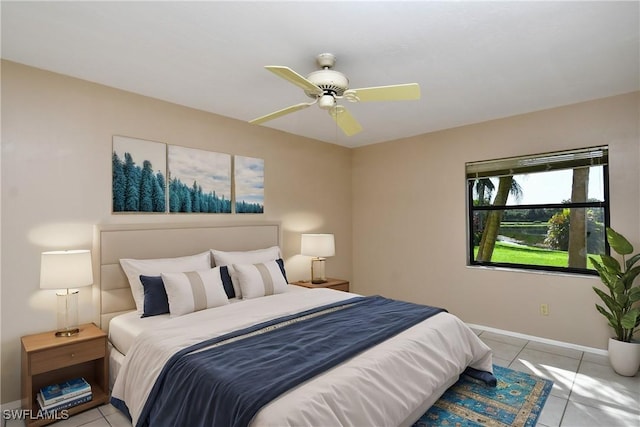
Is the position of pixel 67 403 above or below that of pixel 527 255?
below

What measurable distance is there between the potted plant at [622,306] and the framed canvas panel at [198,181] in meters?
3.74

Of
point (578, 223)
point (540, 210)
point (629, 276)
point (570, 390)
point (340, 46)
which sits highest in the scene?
point (340, 46)

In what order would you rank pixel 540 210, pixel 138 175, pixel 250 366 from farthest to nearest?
pixel 540 210, pixel 138 175, pixel 250 366

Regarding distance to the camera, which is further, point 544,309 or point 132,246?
point 544,309

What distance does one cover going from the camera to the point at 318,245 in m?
4.28

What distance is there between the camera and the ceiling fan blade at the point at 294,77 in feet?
5.98

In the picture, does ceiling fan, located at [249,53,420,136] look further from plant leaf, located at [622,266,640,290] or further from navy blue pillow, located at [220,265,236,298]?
plant leaf, located at [622,266,640,290]

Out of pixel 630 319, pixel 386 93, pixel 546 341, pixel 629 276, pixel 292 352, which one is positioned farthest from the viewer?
pixel 546 341

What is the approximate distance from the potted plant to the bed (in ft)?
3.90

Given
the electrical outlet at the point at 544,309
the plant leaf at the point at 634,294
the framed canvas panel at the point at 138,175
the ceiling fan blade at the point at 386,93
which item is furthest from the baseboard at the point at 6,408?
the plant leaf at the point at 634,294

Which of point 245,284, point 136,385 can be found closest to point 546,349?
point 245,284

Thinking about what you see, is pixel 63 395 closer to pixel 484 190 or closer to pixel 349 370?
pixel 349 370

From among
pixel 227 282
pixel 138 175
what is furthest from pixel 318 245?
pixel 138 175

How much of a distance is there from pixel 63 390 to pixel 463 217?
4.25 m
